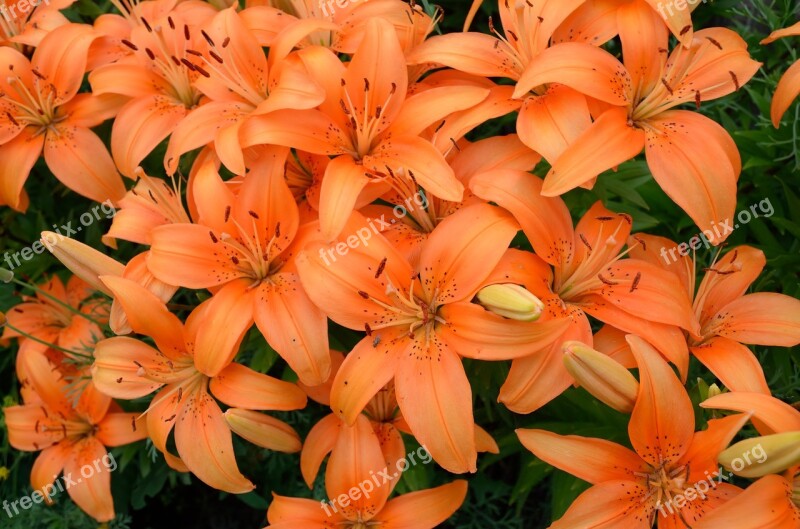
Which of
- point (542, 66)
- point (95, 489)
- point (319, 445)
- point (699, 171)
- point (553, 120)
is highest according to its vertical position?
point (542, 66)

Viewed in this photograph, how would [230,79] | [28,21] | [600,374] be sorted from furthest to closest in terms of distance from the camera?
[28,21] < [230,79] < [600,374]

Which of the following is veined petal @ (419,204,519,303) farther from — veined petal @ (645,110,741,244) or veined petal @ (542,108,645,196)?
veined petal @ (645,110,741,244)

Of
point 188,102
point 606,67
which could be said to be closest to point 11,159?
point 188,102

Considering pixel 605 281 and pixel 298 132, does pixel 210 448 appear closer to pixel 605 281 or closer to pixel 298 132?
pixel 298 132

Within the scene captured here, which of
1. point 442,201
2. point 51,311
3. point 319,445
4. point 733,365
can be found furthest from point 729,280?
point 51,311

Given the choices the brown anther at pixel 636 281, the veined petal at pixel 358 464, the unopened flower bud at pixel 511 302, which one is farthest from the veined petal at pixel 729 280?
the veined petal at pixel 358 464

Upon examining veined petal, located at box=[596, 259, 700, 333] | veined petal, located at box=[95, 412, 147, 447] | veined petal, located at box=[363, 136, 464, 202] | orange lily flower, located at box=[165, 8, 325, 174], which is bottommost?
veined petal, located at box=[95, 412, 147, 447]

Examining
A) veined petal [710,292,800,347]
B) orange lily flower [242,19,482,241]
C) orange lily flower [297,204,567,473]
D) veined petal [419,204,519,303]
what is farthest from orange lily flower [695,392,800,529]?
orange lily flower [242,19,482,241]
